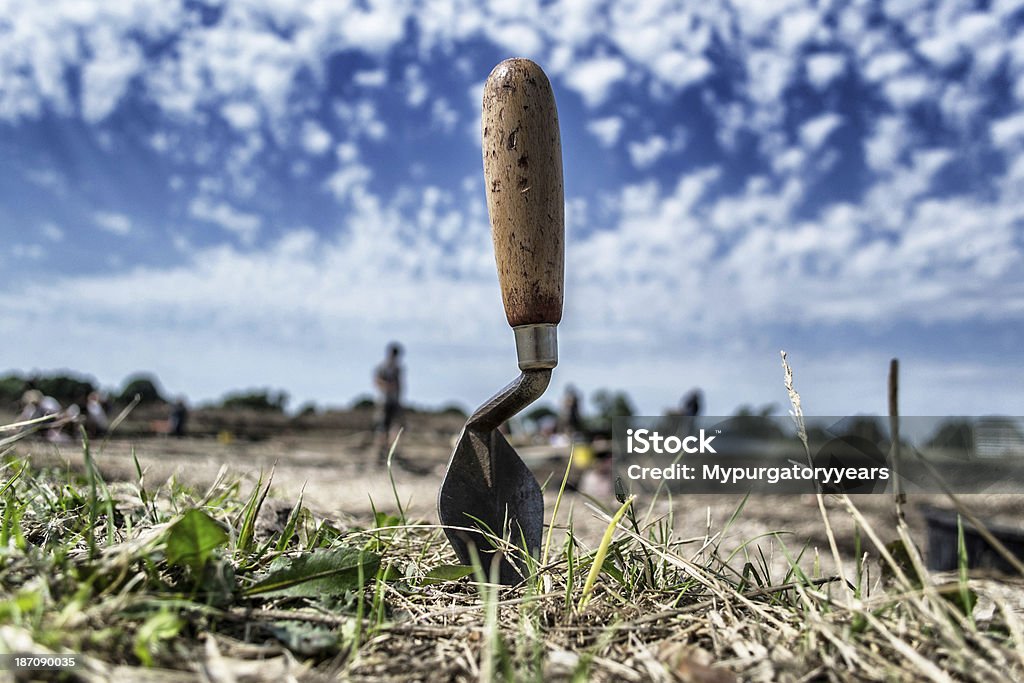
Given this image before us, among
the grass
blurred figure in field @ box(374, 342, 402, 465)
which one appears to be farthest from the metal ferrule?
blurred figure in field @ box(374, 342, 402, 465)

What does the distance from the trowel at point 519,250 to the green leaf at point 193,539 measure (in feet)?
1.74

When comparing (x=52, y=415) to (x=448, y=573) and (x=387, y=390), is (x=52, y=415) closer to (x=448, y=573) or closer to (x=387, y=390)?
(x=448, y=573)

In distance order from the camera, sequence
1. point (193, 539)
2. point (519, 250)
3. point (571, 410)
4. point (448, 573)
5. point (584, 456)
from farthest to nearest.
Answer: point (571, 410)
point (584, 456)
point (519, 250)
point (448, 573)
point (193, 539)

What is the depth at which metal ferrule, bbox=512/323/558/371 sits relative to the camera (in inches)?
63.7

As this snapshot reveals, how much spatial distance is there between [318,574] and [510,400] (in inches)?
24.6

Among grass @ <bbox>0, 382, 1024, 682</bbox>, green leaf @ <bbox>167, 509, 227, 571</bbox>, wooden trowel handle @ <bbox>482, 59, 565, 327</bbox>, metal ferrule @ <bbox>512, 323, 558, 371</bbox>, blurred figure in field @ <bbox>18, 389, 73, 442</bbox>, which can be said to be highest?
wooden trowel handle @ <bbox>482, 59, 565, 327</bbox>

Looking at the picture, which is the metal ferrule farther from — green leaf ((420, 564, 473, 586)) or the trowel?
green leaf ((420, 564, 473, 586))

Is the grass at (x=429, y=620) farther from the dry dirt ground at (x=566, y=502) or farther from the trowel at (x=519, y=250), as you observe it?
the dry dirt ground at (x=566, y=502)

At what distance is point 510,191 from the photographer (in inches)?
62.1

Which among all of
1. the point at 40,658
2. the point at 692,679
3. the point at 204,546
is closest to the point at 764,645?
the point at 692,679

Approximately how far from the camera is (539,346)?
1.62 metres

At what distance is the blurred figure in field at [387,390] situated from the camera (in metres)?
11.4

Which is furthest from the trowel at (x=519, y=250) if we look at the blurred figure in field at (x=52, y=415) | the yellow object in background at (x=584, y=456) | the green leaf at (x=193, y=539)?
the yellow object in background at (x=584, y=456)

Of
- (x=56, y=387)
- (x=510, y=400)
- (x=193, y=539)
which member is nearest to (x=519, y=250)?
(x=510, y=400)
